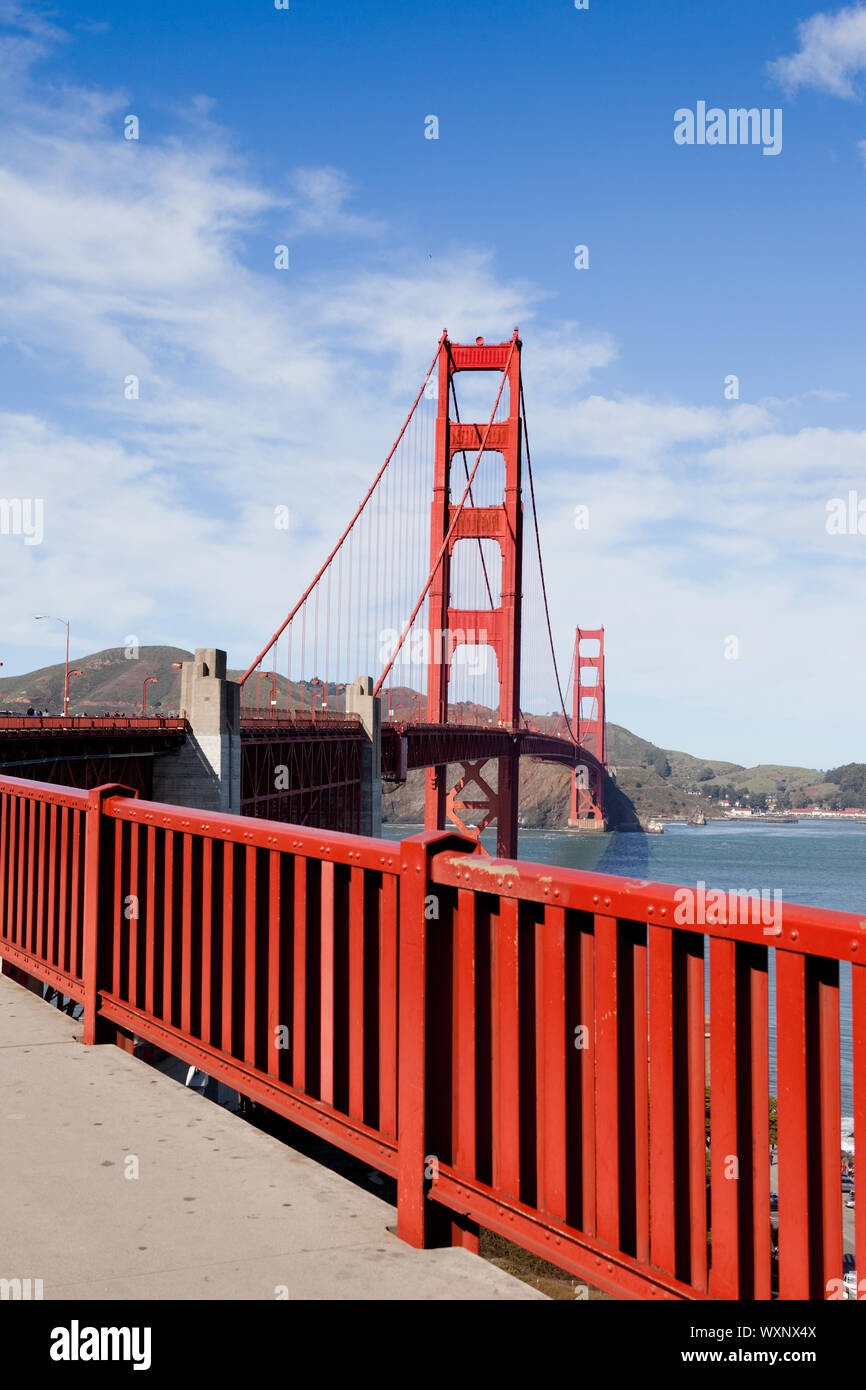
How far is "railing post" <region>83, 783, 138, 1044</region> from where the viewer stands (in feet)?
17.6

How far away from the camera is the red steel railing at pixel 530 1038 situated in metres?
2.47

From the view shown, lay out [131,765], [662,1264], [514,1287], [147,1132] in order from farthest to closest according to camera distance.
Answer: [131,765] < [147,1132] < [514,1287] < [662,1264]

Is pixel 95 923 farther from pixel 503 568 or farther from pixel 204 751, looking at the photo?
pixel 503 568

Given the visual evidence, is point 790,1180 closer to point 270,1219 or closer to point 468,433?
point 270,1219

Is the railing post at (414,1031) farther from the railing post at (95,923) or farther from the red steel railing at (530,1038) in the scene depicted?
the railing post at (95,923)

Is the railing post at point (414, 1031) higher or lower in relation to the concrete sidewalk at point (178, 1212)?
higher

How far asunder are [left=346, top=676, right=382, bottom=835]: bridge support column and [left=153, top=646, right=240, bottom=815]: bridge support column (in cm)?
1146

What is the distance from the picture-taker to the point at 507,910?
3117 millimetres

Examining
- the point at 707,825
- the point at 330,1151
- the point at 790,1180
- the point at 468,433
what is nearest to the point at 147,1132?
the point at 790,1180

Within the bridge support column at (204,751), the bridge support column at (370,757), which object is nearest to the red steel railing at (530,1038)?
the bridge support column at (204,751)

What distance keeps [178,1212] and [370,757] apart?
36.5 meters

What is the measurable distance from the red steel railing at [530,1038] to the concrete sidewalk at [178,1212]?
20 centimetres

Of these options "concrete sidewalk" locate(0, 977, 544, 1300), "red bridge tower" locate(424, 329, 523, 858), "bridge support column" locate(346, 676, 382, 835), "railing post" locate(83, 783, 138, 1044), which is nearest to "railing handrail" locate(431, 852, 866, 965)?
"concrete sidewalk" locate(0, 977, 544, 1300)
